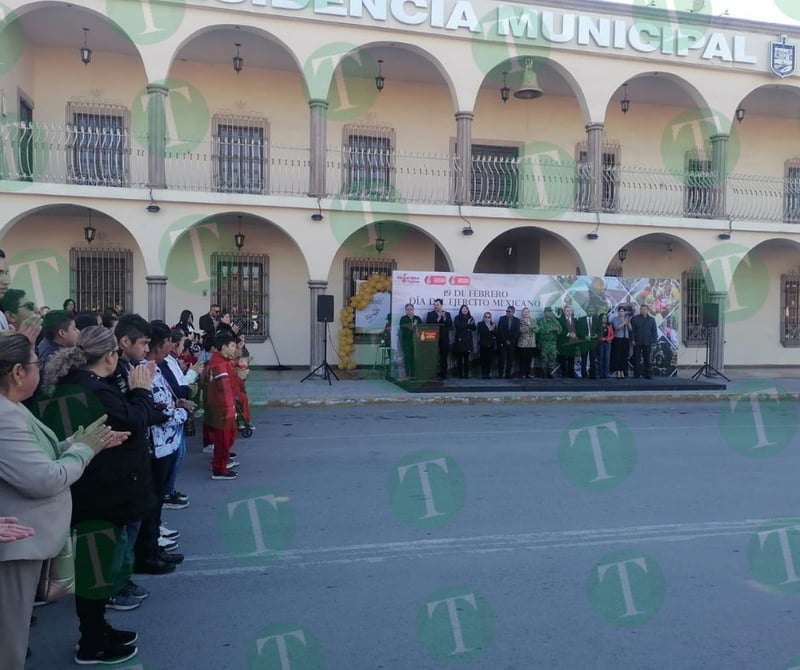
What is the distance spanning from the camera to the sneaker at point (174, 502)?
6492 mm

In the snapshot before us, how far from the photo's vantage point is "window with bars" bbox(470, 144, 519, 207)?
60.2 ft

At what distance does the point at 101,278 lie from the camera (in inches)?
670

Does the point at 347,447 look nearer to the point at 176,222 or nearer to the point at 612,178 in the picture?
the point at 176,222

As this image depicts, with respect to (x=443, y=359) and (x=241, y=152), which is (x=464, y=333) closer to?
(x=443, y=359)

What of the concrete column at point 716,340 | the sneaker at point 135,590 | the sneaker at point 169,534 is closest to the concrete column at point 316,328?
the concrete column at point 716,340

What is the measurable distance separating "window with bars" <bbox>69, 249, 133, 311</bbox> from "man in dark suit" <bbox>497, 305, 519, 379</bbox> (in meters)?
8.62

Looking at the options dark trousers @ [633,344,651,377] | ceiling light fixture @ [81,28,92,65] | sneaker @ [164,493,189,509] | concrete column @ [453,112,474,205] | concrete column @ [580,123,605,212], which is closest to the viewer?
sneaker @ [164,493,189,509]

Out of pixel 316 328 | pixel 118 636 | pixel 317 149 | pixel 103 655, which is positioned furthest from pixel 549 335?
pixel 103 655

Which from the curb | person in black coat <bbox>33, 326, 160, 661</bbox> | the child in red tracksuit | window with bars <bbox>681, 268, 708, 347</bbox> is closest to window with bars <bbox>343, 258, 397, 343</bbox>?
the curb

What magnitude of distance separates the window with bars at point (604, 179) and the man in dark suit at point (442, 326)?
445cm

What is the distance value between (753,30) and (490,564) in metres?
17.8

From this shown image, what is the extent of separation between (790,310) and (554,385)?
10951mm

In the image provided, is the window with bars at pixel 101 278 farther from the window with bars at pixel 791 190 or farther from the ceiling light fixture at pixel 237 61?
the window with bars at pixel 791 190

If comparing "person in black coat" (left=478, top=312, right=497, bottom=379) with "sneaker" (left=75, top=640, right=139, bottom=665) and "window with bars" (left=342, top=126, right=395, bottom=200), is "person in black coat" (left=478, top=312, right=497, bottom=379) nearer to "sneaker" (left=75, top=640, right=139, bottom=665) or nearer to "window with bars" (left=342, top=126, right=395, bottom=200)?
"window with bars" (left=342, top=126, right=395, bottom=200)
